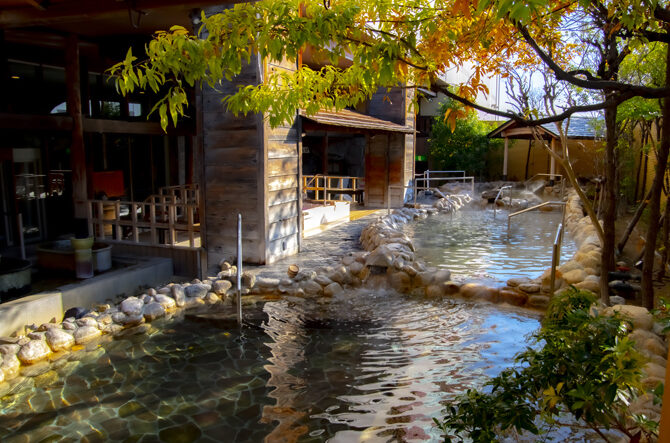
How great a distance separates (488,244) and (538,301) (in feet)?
16.8

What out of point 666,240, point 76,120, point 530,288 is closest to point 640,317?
point 530,288

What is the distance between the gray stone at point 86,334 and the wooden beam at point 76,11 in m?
4.44

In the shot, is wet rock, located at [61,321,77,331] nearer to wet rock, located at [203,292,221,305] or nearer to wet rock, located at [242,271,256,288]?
wet rock, located at [203,292,221,305]

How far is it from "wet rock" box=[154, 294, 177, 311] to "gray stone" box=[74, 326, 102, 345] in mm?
1133

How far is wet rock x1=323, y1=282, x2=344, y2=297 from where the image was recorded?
907cm

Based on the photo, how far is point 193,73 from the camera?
4.44m

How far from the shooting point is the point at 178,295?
844 cm

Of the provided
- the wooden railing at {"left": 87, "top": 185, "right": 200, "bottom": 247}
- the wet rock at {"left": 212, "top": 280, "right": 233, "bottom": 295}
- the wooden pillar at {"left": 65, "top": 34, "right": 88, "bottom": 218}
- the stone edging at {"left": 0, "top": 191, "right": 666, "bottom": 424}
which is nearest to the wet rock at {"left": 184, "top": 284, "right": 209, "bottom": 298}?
the stone edging at {"left": 0, "top": 191, "right": 666, "bottom": 424}

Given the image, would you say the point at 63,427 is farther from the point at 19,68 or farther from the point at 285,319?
the point at 19,68

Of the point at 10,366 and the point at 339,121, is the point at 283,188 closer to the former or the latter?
the point at 339,121

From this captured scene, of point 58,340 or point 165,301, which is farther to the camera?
point 165,301

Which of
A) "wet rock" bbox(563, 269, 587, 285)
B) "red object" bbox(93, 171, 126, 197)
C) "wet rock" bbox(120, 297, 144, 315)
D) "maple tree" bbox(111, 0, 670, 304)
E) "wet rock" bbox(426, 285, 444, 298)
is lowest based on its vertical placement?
"wet rock" bbox(426, 285, 444, 298)

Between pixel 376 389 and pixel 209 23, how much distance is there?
13.4 feet

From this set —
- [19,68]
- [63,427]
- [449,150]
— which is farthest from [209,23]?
[449,150]
